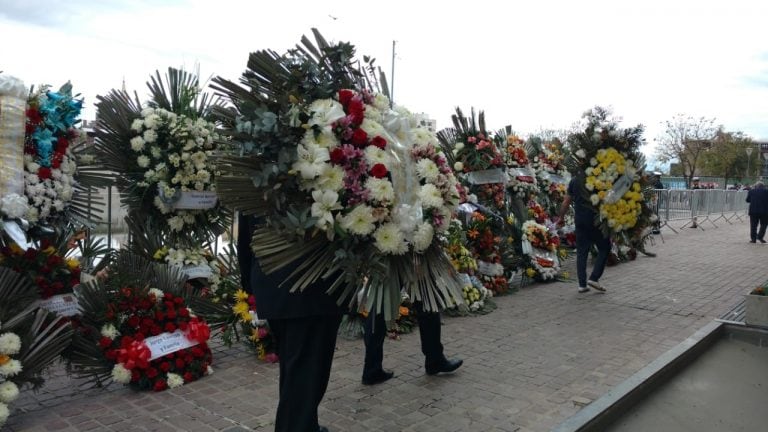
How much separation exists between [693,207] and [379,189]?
21.4m

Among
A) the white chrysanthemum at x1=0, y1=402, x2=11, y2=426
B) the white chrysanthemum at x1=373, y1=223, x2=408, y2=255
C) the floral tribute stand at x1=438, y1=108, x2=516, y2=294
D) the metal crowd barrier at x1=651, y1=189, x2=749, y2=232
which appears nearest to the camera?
the white chrysanthemum at x1=373, y1=223, x2=408, y2=255

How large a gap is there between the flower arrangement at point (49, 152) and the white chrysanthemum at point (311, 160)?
2.51 metres

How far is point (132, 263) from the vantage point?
16.5 ft

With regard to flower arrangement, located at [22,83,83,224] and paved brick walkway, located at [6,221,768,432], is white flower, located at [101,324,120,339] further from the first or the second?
flower arrangement, located at [22,83,83,224]

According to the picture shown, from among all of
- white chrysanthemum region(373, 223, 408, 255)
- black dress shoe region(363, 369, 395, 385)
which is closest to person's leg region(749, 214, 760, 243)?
black dress shoe region(363, 369, 395, 385)

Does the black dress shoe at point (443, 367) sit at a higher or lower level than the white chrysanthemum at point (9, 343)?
lower

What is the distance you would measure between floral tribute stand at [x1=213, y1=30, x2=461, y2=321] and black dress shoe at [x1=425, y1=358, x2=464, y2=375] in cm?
167

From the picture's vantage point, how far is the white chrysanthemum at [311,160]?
2854mm

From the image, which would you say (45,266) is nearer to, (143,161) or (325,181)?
(143,161)

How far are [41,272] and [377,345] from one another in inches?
104

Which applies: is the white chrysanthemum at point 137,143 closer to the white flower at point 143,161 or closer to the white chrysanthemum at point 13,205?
the white flower at point 143,161

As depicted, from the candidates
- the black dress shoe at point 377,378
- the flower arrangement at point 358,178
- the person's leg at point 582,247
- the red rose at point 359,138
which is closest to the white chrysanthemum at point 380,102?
the flower arrangement at point 358,178

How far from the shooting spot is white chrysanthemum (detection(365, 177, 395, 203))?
9.65 feet

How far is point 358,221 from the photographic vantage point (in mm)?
2910
